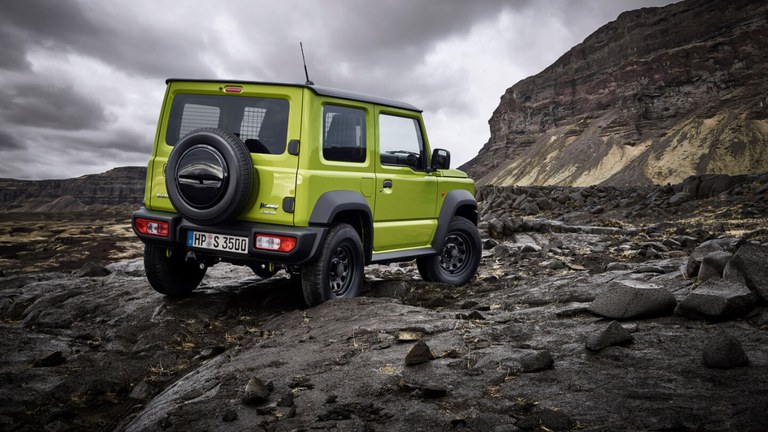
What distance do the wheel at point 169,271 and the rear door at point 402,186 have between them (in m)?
2.25

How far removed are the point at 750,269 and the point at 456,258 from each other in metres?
3.98

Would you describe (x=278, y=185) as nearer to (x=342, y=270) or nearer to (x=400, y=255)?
(x=342, y=270)

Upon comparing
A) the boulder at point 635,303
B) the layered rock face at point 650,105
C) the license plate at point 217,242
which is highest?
the layered rock face at point 650,105

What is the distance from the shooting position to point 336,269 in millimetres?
5508

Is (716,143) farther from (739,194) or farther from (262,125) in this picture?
(262,125)

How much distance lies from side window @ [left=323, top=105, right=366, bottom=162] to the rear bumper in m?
0.83

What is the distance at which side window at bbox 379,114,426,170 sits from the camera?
6.00 metres

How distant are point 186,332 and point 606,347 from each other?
3682mm

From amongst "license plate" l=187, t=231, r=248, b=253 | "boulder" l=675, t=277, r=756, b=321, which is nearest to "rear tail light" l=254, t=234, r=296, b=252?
"license plate" l=187, t=231, r=248, b=253

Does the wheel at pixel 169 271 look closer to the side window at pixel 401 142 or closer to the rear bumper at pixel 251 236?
the rear bumper at pixel 251 236

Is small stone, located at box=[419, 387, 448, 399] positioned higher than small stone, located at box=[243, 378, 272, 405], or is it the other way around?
small stone, located at box=[419, 387, 448, 399]

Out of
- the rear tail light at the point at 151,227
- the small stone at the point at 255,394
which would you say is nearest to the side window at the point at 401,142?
the rear tail light at the point at 151,227

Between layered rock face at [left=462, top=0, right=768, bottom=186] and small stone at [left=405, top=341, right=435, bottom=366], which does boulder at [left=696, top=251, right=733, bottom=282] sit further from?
layered rock face at [left=462, top=0, right=768, bottom=186]

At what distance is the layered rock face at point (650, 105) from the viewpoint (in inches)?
2244
